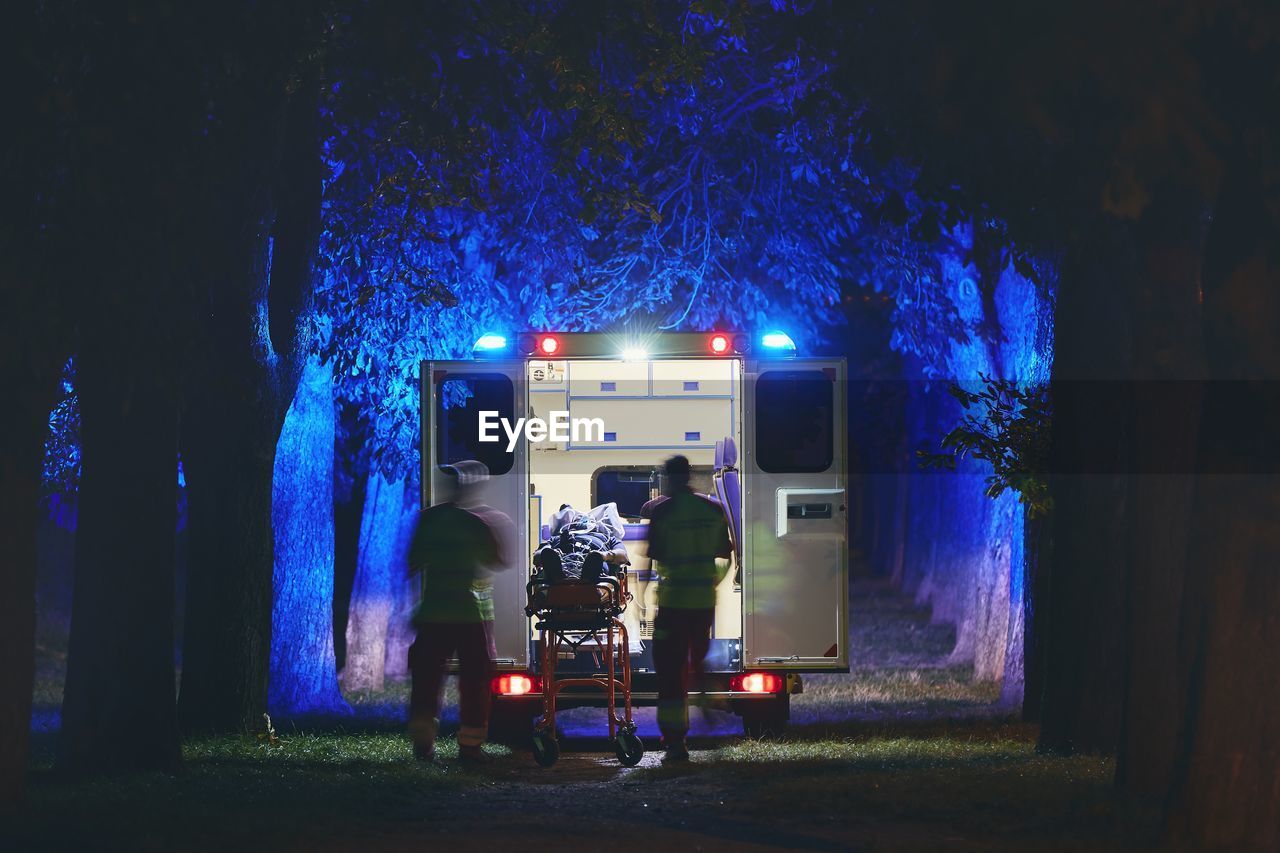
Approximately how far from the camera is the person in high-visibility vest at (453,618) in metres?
12.2

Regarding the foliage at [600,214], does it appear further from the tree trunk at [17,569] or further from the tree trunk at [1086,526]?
the tree trunk at [17,569]

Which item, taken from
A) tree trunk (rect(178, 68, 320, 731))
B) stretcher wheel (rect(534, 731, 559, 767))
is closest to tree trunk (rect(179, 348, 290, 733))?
tree trunk (rect(178, 68, 320, 731))

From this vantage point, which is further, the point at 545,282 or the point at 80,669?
the point at 545,282

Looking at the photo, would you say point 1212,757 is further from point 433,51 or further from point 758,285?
point 758,285

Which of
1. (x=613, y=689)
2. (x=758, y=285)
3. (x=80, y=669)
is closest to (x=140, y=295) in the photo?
(x=80, y=669)

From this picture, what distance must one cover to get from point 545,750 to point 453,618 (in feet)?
3.38

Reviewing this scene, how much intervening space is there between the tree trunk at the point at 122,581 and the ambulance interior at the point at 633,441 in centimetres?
370

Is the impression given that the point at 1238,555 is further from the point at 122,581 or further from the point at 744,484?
the point at 122,581

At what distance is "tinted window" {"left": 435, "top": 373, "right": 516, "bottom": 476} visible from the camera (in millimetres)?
13398

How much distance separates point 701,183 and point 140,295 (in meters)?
9.05

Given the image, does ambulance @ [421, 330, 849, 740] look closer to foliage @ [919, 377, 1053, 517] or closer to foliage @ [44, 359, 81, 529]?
foliage @ [919, 377, 1053, 517]

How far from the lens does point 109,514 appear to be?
1147 centimetres

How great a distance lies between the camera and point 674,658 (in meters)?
12.5

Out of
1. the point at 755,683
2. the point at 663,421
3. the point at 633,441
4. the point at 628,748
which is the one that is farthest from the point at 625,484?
the point at 628,748
